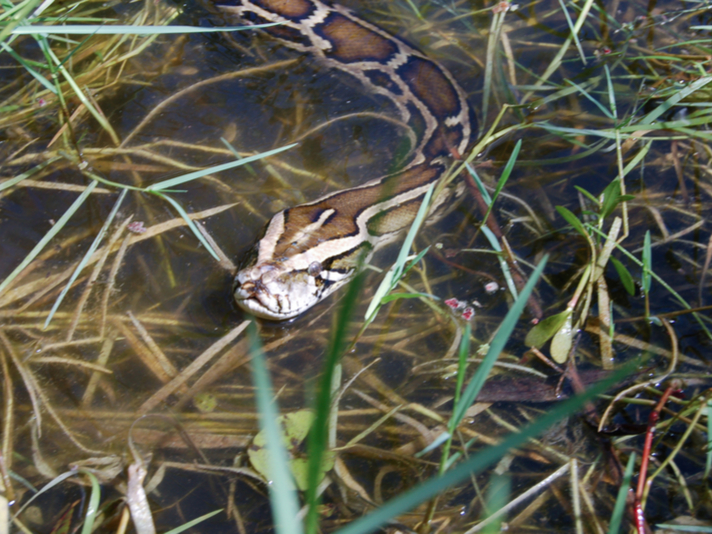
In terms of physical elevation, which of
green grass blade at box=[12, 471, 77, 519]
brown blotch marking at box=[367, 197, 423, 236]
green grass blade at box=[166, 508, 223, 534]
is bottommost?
green grass blade at box=[166, 508, 223, 534]

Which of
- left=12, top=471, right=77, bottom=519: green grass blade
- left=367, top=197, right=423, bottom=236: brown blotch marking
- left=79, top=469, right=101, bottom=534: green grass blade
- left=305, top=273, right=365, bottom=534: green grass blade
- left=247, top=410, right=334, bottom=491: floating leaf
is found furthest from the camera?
left=367, top=197, right=423, bottom=236: brown blotch marking

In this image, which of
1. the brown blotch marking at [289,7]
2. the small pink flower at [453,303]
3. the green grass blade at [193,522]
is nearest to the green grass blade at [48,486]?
the green grass blade at [193,522]

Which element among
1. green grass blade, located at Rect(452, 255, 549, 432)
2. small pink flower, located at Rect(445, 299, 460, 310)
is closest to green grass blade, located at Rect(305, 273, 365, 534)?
green grass blade, located at Rect(452, 255, 549, 432)

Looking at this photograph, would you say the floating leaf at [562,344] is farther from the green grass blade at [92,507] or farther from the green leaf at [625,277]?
the green grass blade at [92,507]

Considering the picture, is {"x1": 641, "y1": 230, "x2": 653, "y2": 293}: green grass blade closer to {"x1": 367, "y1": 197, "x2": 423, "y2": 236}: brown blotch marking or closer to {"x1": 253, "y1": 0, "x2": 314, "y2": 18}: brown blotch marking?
{"x1": 367, "y1": 197, "x2": 423, "y2": 236}: brown blotch marking

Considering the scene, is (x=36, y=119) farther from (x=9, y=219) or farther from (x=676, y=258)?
(x=676, y=258)

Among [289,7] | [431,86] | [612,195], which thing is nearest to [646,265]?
[612,195]

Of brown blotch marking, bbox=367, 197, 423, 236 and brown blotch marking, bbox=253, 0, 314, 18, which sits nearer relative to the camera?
brown blotch marking, bbox=367, 197, 423, 236
